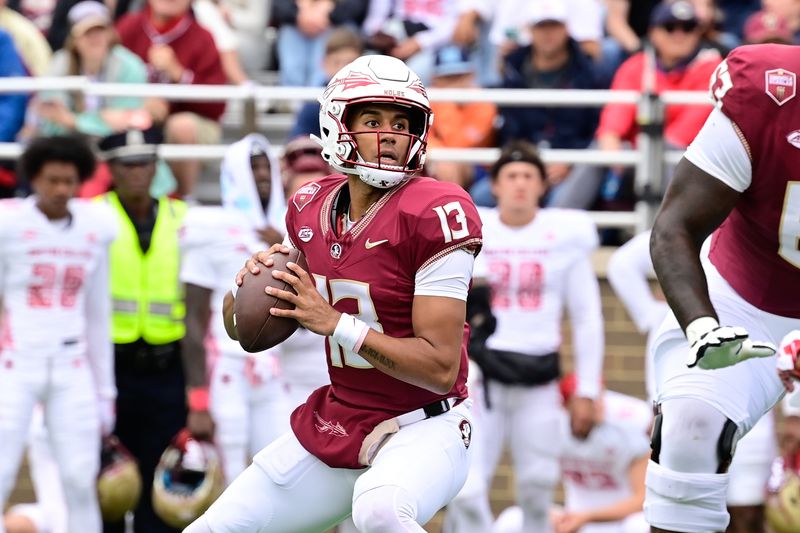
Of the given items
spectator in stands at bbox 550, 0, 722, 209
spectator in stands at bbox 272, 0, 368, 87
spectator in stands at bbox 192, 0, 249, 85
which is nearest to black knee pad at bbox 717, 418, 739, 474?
spectator in stands at bbox 550, 0, 722, 209

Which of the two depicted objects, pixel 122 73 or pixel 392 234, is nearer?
pixel 392 234

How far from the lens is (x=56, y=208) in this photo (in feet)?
25.6

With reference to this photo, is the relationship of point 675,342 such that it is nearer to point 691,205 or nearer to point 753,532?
point 691,205

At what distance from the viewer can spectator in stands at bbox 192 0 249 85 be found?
33.7 feet

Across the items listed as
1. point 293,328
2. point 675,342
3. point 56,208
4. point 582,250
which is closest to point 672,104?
point 582,250

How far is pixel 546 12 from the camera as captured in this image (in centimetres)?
935

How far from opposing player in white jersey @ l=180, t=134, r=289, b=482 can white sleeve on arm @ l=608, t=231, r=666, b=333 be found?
1663 millimetres

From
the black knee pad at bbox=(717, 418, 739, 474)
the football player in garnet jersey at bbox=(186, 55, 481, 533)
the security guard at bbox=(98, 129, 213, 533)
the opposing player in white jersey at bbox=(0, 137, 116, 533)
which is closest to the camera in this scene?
the football player in garnet jersey at bbox=(186, 55, 481, 533)

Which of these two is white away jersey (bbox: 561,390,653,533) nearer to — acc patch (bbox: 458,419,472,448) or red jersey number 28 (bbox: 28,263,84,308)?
red jersey number 28 (bbox: 28,263,84,308)

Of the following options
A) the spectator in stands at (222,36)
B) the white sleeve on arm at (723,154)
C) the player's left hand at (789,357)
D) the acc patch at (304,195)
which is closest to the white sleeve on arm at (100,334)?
the spectator in stands at (222,36)

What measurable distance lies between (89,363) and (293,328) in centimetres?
320

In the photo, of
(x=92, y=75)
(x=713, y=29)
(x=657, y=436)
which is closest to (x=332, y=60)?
(x=92, y=75)

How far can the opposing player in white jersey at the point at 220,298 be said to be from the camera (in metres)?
7.79

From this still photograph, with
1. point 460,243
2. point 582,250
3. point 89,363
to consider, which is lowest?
point 89,363
